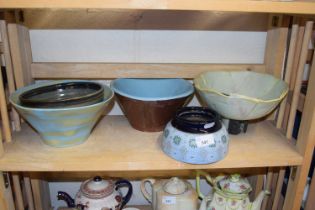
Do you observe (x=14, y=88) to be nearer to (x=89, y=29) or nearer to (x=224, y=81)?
(x=89, y=29)

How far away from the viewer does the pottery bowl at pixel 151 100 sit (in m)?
0.71

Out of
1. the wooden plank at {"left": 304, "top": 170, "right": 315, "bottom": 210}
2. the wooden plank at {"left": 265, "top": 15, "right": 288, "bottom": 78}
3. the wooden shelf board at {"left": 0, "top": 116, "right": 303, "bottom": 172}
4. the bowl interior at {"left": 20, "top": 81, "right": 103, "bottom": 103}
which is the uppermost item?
the wooden plank at {"left": 265, "top": 15, "right": 288, "bottom": 78}

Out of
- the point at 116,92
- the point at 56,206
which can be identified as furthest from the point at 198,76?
the point at 56,206

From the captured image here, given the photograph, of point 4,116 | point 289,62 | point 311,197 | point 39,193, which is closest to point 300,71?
point 289,62

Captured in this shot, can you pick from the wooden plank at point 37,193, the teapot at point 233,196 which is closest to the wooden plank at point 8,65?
the wooden plank at point 37,193

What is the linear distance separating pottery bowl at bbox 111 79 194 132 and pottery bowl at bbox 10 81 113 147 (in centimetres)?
6

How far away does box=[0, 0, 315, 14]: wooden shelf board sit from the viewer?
540 mm

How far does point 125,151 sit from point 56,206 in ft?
1.70

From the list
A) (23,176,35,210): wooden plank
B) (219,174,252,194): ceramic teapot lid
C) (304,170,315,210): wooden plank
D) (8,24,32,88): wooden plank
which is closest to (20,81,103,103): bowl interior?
(8,24,32,88): wooden plank

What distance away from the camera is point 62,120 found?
639 millimetres

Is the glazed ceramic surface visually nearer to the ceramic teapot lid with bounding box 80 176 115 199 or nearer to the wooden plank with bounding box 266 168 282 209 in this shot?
the ceramic teapot lid with bounding box 80 176 115 199

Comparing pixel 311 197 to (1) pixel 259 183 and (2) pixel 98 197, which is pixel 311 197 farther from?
(2) pixel 98 197

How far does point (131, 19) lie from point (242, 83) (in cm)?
35

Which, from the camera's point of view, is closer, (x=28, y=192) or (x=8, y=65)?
(x=8, y=65)
